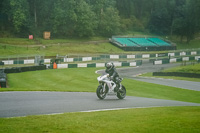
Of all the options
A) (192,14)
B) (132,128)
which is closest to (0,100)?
(132,128)

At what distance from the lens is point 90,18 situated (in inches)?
2820

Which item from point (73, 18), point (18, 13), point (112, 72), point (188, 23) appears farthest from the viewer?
point (188, 23)

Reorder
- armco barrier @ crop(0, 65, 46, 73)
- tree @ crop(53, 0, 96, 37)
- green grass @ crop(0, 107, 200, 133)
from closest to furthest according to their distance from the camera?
1. green grass @ crop(0, 107, 200, 133)
2. armco barrier @ crop(0, 65, 46, 73)
3. tree @ crop(53, 0, 96, 37)

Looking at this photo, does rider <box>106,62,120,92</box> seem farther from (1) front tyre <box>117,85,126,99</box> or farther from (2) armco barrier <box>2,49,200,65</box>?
(2) armco barrier <box>2,49,200,65</box>

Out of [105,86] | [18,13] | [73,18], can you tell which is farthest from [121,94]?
[73,18]

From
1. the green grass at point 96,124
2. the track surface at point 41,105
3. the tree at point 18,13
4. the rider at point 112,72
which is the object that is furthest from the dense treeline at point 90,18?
the green grass at point 96,124

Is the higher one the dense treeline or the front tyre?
the dense treeline

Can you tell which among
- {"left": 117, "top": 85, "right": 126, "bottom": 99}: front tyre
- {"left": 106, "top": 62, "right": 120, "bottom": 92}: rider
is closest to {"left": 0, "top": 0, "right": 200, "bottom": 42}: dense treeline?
{"left": 117, "top": 85, "right": 126, "bottom": 99}: front tyre

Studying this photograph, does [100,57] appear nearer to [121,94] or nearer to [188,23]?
[121,94]

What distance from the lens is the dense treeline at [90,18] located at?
6700cm

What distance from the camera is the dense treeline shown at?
67.0 metres

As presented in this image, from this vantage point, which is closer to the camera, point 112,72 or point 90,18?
point 112,72

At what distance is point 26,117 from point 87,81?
724 inches

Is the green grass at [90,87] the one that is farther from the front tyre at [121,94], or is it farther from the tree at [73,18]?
the tree at [73,18]
